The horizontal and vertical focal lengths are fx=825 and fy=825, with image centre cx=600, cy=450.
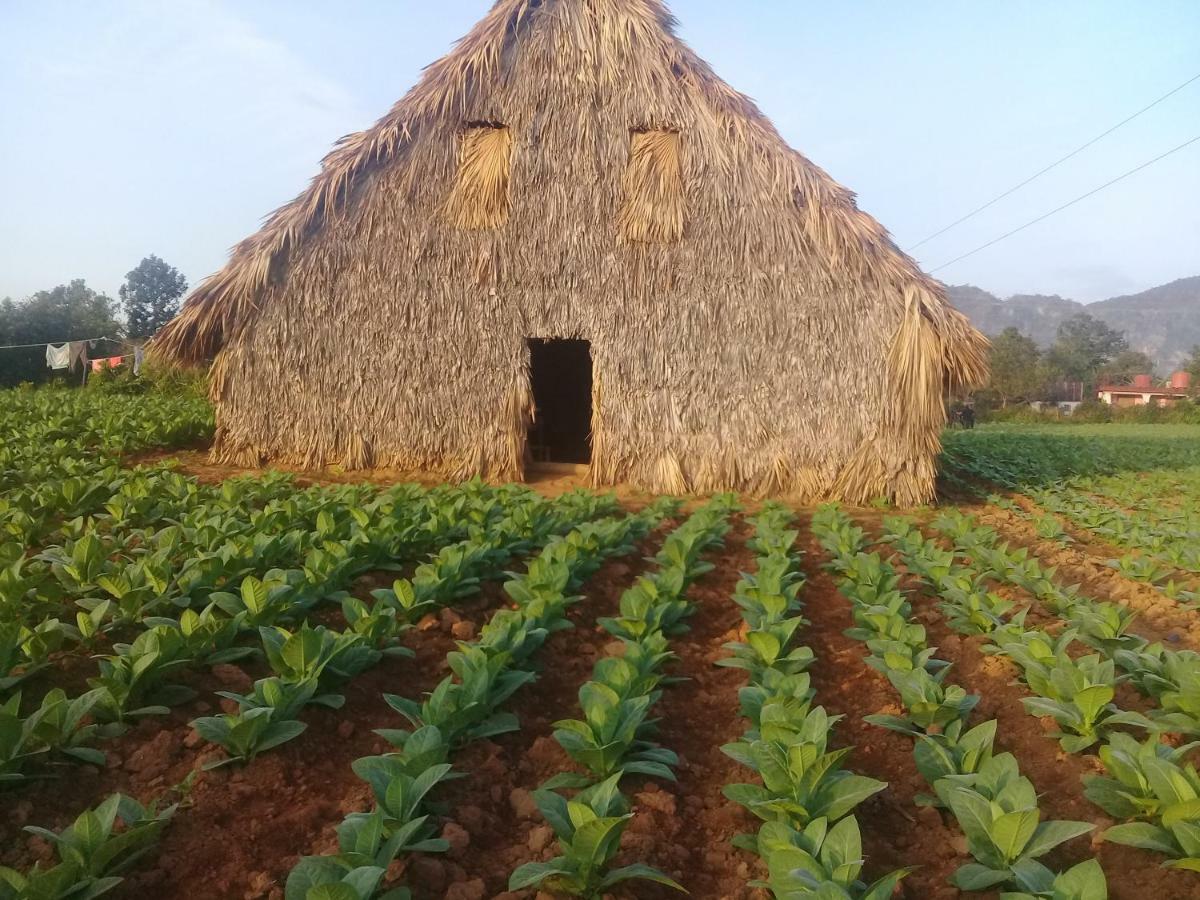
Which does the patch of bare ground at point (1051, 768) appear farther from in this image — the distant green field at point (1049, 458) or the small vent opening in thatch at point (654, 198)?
the distant green field at point (1049, 458)

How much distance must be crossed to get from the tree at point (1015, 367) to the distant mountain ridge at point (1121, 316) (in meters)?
110

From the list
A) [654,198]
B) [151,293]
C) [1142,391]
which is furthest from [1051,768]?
[1142,391]

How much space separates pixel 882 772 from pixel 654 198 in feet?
24.5

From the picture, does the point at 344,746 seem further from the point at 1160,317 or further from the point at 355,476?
the point at 1160,317

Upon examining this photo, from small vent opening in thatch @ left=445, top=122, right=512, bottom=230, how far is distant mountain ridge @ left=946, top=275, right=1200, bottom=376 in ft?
543

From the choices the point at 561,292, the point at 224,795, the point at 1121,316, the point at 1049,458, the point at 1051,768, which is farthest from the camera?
the point at 1121,316

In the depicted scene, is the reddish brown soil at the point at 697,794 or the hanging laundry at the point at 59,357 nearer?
the reddish brown soil at the point at 697,794

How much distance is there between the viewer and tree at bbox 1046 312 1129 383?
6141 centimetres

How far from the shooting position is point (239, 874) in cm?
203

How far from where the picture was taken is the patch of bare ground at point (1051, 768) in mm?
2062

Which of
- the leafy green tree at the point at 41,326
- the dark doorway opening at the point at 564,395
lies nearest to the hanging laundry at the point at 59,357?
the leafy green tree at the point at 41,326

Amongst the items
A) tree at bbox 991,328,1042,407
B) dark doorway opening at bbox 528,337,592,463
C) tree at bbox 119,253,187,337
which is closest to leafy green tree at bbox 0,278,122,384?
tree at bbox 119,253,187,337

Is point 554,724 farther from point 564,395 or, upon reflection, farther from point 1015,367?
point 1015,367

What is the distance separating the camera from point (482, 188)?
9.29 m
